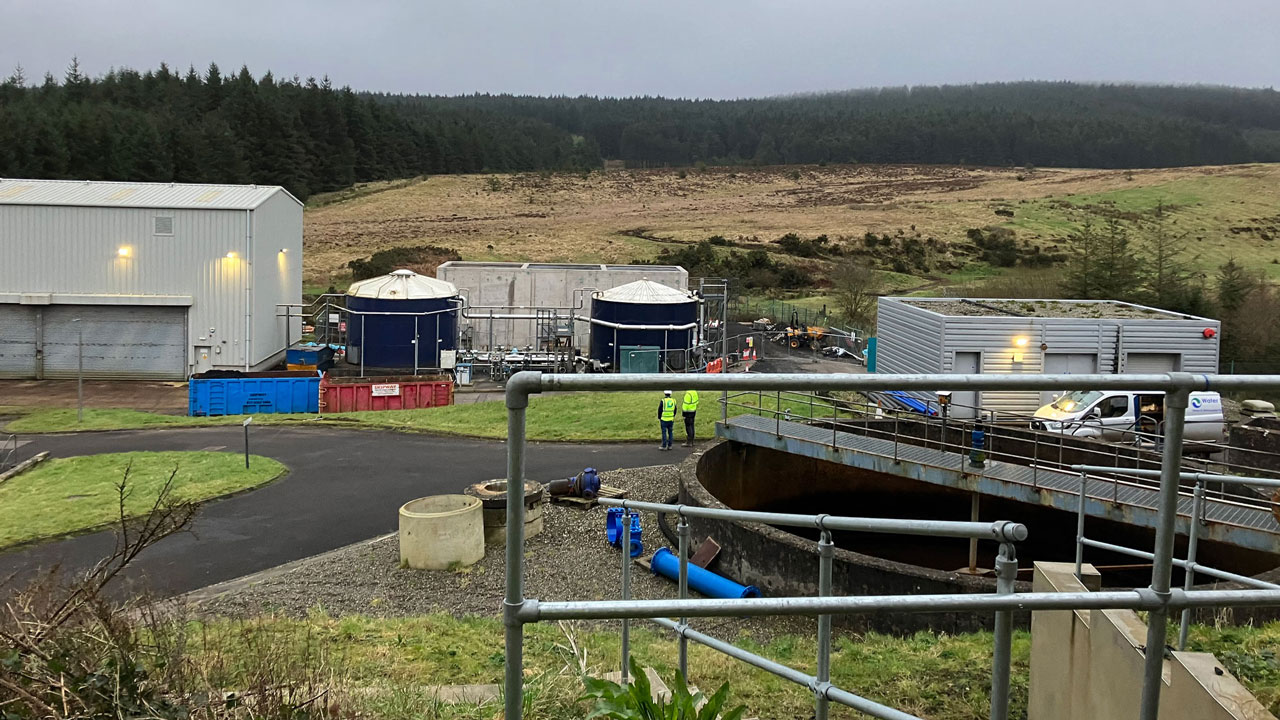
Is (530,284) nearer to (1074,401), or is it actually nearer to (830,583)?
(1074,401)

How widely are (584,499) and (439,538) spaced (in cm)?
385

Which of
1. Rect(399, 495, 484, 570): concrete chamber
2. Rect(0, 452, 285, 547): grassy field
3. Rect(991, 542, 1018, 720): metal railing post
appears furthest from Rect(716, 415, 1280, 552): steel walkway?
Rect(0, 452, 285, 547): grassy field

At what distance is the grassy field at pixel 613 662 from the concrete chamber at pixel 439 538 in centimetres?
397

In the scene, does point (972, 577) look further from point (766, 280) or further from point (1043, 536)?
point (766, 280)

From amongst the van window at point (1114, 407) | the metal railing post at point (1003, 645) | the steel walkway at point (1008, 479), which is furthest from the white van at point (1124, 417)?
the metal railing post at point (1003, 645)

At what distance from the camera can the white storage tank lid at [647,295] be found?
37.9 metres

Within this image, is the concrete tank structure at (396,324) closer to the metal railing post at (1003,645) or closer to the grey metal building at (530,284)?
the grey metal building at (530,284)

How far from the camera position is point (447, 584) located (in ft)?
45.7

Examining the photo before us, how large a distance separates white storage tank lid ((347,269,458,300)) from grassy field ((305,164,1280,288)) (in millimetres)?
27363

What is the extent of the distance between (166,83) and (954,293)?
103 meters

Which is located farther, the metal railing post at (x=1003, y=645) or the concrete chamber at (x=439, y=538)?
the concrete chamber at (x=439, y=538)

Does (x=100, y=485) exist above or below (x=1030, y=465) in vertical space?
below

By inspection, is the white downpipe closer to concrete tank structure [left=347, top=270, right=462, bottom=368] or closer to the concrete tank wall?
concrete tank structure [left=347, top=270, right=462, bottom=368]

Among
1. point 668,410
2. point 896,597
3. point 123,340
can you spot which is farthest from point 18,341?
point 896,597
